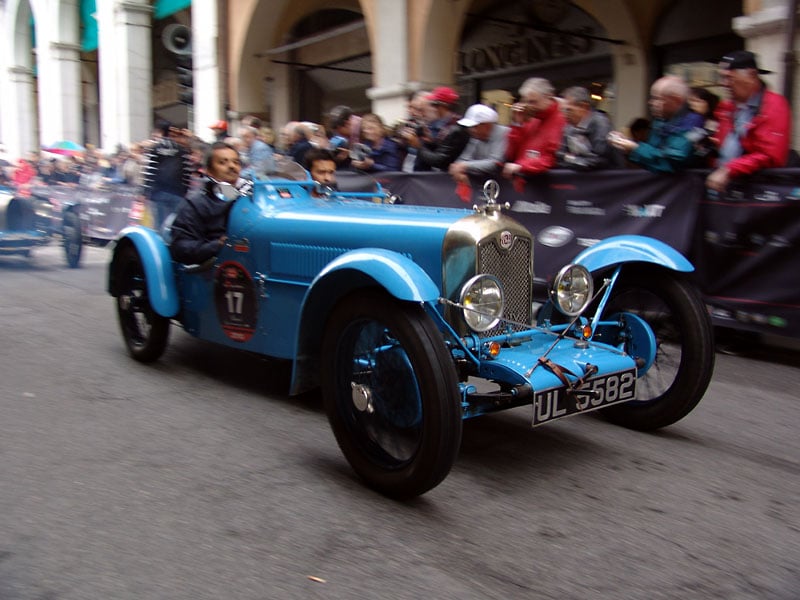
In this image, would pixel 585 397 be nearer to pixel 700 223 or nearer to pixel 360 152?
pixel 700 223

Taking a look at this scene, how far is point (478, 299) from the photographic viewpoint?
11.2 feet

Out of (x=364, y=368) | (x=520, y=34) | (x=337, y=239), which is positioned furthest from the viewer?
(x=520, y=34)

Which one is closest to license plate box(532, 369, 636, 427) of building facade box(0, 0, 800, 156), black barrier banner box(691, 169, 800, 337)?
black barrier banner box(691, 169, 800, 337)

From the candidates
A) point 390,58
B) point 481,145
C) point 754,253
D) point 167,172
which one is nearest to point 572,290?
point 754,253

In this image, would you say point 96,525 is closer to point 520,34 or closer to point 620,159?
point 620,159

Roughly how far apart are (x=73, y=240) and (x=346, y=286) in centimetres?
886

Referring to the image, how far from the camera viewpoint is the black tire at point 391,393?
9.59ft

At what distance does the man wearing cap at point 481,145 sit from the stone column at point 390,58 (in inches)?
195

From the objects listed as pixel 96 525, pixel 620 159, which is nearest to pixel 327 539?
pixel 96 525

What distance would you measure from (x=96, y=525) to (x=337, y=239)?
1819mm

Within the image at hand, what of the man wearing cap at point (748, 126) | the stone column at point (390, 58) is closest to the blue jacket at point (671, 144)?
the man wearing cap at point (748, 126)

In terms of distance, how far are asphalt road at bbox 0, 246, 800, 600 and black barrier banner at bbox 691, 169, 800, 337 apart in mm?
893

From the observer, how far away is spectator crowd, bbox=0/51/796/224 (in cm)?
563

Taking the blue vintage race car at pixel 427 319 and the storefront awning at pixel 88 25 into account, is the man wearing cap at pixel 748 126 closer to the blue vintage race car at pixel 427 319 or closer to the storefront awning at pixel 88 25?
the blue vintage race car at pixel 427 319
